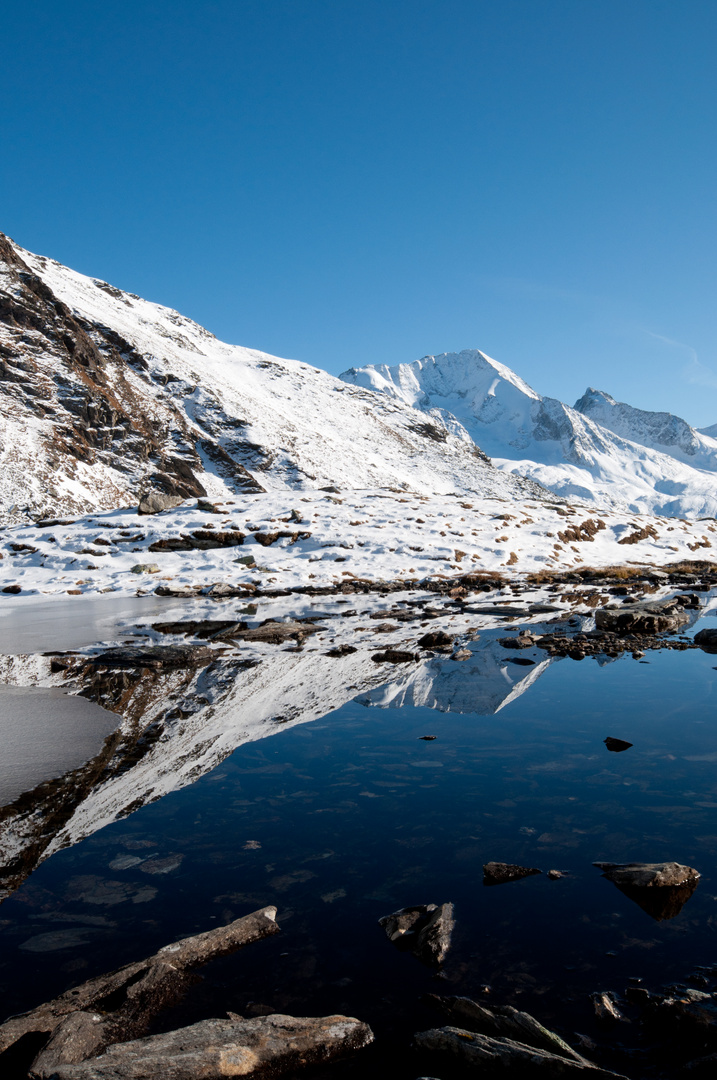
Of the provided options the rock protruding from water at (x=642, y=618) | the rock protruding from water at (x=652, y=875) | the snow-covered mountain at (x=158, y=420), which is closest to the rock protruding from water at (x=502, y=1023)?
the rock protruding from water at (x=652, y=875)

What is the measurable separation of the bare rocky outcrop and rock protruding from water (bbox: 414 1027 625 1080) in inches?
48.7

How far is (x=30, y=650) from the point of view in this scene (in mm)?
11375

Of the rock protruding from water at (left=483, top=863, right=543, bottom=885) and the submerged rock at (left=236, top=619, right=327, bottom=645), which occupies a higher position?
the submerged rock at (left=236, top=619, right=327, bottom=645)

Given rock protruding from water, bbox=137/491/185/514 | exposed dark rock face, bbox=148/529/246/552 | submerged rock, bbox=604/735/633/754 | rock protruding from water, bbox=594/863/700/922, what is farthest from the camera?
rock protruding from water, bbox=137/491/185/514

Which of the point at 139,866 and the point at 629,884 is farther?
the point at 139,866

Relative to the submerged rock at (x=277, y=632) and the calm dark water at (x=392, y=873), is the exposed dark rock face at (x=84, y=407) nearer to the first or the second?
the submerged rock at (x=277, y=632)

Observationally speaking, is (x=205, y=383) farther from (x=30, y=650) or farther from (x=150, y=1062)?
(x=150, y=1062)

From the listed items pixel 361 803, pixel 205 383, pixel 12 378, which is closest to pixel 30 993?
pixel 361 803

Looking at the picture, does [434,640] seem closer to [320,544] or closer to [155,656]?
[155,656]

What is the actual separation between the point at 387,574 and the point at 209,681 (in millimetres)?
12505

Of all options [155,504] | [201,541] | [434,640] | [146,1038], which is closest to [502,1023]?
[146,1038]

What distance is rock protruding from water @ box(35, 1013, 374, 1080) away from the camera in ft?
7.84

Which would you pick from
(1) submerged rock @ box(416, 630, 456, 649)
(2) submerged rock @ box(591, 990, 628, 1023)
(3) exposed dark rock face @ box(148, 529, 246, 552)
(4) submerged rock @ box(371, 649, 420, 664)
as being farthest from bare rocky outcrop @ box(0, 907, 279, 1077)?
(3) exposed dark rock face @ box(148, 529, 246, 552)

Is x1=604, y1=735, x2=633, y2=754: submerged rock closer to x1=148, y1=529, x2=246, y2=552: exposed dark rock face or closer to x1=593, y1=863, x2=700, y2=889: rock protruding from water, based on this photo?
x1=593, y1=863, x2=700, y2=889: rock protruding from water
